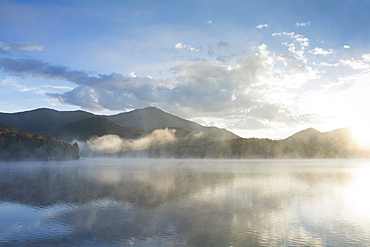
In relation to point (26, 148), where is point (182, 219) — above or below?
below

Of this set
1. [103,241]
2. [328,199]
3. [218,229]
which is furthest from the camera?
[328,199]

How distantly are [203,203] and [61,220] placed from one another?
16174mm

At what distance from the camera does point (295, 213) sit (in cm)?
3131

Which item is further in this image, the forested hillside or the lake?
the forested hillside

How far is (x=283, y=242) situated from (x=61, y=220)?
19282 mm

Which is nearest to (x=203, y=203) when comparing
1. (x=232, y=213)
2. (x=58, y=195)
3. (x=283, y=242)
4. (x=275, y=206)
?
(x=232, y=213)

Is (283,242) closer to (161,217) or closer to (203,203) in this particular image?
(161,217)

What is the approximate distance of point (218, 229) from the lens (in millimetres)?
24656

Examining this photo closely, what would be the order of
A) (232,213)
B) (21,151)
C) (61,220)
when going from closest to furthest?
(61,220) → (232,213) → (21,151)

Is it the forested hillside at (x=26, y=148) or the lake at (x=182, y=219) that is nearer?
the lake at (x=182, y=219)

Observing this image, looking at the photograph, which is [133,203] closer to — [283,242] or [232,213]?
[232,213]

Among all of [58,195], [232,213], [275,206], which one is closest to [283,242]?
[232,213]

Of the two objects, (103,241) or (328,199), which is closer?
(103,241)

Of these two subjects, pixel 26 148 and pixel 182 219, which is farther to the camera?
pixel 26 148
